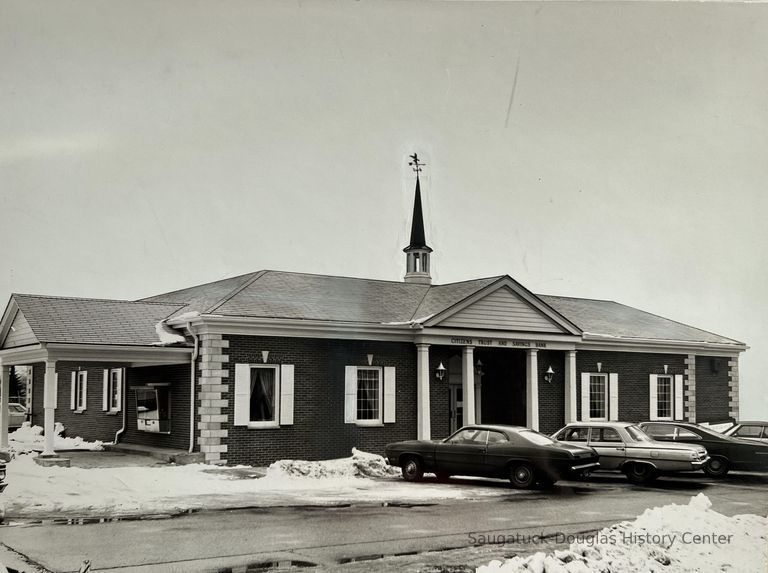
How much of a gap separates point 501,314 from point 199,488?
8.23 meters

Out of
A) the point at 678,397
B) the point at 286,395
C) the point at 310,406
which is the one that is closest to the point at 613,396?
the point at 678,397

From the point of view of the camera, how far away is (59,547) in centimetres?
1002

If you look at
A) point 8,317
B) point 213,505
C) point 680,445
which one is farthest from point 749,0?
point 8,317

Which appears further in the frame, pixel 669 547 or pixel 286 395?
pixel 286 395

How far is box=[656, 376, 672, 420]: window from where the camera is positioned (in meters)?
21.9

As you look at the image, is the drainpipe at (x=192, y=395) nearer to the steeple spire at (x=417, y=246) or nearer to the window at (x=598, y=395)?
the steeple spire at (x=417, y=246)

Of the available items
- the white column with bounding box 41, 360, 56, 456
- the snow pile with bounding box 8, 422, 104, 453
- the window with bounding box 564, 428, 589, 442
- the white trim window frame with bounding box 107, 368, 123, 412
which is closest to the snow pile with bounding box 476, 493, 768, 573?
the window with bounding box 564, 428, 589, 442

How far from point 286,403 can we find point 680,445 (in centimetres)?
774

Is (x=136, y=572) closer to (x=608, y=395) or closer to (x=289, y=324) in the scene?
(x=289, y=324)

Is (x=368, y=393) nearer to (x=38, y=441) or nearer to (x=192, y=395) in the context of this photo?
(x=192, y=395)

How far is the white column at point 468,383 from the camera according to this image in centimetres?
1906

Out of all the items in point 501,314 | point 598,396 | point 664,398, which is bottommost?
point 664,398

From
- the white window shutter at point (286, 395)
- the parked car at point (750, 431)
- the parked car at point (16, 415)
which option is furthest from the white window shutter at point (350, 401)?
the parked car at point (16, 415)

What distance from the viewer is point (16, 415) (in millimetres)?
20875
